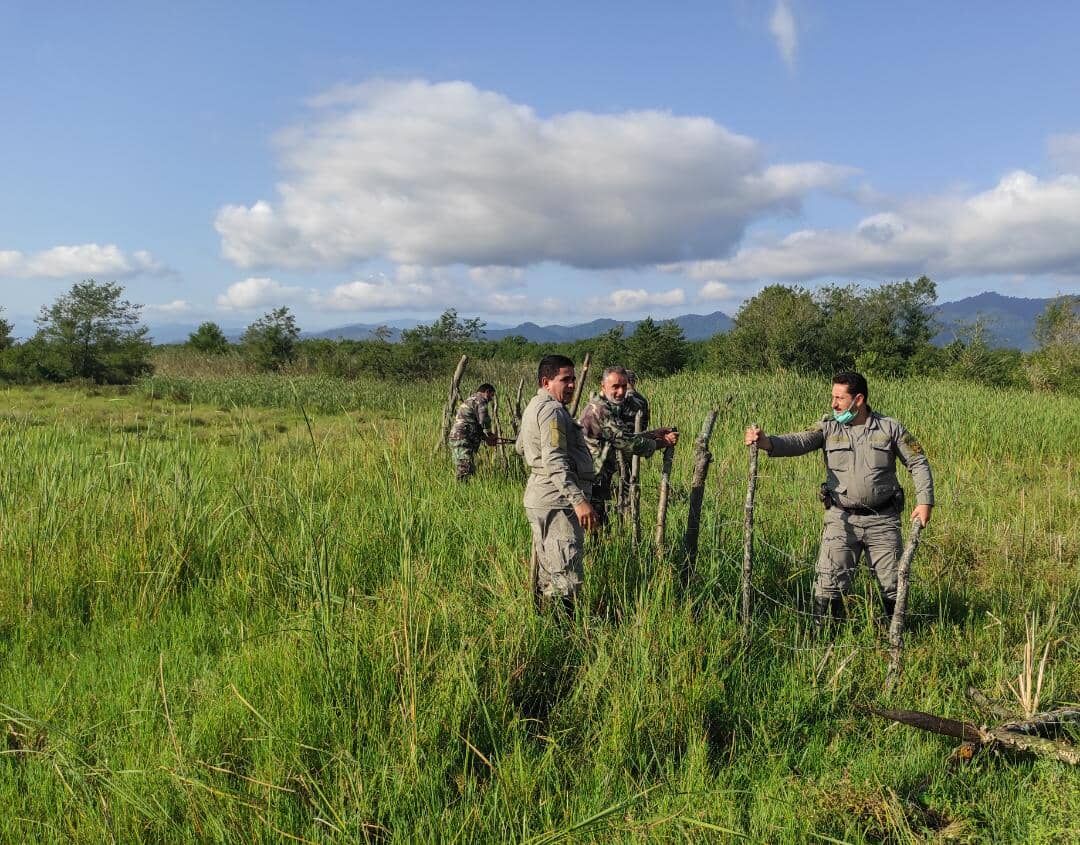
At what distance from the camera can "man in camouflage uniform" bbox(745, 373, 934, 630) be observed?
160 inches

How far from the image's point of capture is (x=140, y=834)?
2.11 metres

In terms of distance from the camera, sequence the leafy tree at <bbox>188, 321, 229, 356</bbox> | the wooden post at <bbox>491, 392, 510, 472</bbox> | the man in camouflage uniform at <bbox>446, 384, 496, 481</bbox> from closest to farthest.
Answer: the man in camouflage uniform at <bbox>446, 384, 496, 481</bbox> < the wooden post at <bbox>491, 392, 510, 472</bbox> < the leafy tree at <bbox>188, 321, 229, 356</bbox>

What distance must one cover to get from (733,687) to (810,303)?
37475mm

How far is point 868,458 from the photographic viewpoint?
4086 millimetres

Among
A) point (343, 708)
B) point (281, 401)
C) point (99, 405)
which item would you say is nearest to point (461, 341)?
point (281, 401)

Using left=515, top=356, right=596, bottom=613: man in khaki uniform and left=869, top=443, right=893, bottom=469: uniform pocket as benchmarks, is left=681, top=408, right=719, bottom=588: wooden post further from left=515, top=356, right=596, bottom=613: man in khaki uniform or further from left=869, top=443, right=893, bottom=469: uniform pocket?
left=869, top=443, right=893, bottom=469: uniform pocket

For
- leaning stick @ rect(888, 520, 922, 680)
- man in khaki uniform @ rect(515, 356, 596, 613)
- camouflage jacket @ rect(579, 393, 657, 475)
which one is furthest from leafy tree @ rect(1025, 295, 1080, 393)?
man in khaki uniform @ rect(515, 356, 596, 613)

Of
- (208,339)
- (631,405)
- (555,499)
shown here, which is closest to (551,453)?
(555,499)

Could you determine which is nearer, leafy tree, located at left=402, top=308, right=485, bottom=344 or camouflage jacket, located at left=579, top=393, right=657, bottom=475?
camouflage jacket, located at left=579, top=393, right=657, bottom=475

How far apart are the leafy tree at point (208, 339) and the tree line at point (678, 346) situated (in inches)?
2.7

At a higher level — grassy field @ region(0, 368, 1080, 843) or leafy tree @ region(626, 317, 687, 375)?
leafy tree @ region(626, 317, 687, 375)

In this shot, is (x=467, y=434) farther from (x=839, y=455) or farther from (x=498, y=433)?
(x=839, y=455)

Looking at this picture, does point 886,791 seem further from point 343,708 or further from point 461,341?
point 461,341

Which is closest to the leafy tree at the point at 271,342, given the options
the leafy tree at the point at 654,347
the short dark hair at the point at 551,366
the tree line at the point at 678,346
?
the tree line at the point at 678,346
